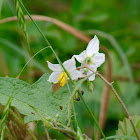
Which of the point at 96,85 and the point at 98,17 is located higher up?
the point at 98,17

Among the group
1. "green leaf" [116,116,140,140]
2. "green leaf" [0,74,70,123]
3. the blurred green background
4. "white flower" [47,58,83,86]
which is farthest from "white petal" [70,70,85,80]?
the blurred green background

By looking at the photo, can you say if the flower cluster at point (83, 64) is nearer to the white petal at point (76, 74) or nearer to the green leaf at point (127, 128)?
the white petal at point (76, 74)

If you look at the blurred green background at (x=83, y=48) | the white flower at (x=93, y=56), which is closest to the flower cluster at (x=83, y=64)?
the white flower at (x=93, y=56)

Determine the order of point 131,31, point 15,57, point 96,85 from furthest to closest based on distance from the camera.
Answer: point 131,31, point 15,57, point 96,85

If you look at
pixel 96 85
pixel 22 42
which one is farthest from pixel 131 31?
pixel 22 42

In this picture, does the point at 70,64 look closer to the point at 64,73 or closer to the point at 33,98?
the point at 64,73

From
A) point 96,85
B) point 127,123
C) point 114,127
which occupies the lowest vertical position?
point 114,127

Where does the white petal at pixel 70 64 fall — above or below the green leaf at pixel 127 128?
above

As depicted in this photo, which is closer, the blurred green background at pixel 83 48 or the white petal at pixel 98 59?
the white petal at pixel 98 59

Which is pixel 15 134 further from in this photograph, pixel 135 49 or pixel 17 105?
pixel 135 49
